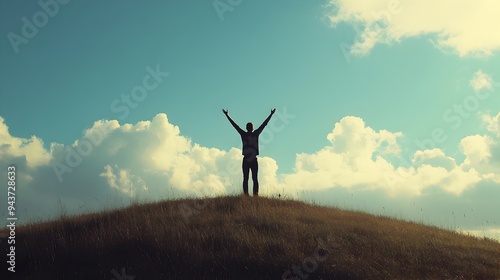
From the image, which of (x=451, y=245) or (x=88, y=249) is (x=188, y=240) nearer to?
(x=88, y=249)

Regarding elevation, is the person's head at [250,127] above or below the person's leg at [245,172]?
above

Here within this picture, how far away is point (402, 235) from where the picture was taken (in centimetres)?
1620

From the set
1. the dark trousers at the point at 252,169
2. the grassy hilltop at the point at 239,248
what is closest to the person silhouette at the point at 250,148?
the dark trousers at the point at 252,169

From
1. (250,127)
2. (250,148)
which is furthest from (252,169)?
(250,127)

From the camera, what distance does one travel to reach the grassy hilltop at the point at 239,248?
12523 mm

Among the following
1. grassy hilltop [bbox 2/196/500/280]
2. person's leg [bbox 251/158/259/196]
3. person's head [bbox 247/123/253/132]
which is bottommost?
grassy hilltop [bbox 2/196/500/280]

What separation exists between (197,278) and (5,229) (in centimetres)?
1135

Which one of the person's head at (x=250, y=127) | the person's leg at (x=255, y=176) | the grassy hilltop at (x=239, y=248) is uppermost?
the person's head at (x=250, y=127)

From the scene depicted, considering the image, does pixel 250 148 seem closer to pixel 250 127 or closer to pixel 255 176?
pixel 250 127

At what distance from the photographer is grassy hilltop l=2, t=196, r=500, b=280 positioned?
12.5 metres

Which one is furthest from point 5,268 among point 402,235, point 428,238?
point 428,238

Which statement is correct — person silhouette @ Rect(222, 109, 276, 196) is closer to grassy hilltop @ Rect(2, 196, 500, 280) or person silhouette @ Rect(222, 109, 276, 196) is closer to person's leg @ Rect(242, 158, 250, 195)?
person's leg @ Rect(242, 158, 250, 195)

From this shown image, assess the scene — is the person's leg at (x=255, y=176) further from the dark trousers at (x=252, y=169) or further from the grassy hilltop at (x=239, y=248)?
the grassy hilltop at (x=239, y=248)

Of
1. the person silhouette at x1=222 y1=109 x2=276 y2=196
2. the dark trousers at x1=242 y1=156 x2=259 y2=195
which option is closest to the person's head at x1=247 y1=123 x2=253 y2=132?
the person silhouette at x1=222 y1=109 x2=276 y2=196
